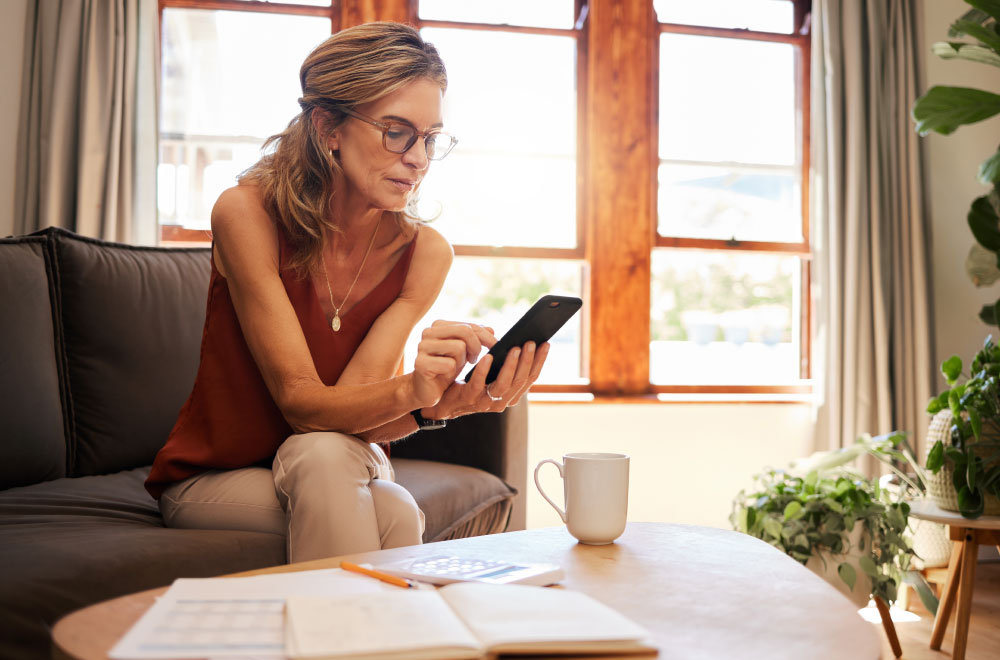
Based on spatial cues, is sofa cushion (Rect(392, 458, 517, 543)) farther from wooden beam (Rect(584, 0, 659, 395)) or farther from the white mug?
wooden beam (Rect(584, 0, 659, 395))

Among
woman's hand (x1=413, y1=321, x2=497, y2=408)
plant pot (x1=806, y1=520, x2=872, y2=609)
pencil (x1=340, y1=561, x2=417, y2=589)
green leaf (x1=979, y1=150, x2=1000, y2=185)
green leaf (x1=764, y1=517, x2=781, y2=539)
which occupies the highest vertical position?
green leaf (x1=979, y1=150, x2=1000, y2=185)

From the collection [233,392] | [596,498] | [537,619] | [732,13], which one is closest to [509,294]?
[732,13]

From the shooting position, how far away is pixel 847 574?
6.41 ft

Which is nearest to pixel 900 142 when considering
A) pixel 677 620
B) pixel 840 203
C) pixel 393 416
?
pixel 840 203

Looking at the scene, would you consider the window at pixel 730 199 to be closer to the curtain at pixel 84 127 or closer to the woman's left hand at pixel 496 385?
the curtain at pixel 84 127

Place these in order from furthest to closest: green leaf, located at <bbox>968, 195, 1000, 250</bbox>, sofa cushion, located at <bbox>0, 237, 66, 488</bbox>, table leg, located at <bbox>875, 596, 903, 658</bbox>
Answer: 1. green leaf, located at <bbox>968, 195, 1000, 250</bbox>
2. table leg, located at <bbox>875, 596, 903, 658</bbox>
3. sofa cushion, located at <bbox>0, 237, 66, 488</bbox>

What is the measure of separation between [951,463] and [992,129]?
1.79 meters

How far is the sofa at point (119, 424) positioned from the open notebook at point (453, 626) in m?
0.63

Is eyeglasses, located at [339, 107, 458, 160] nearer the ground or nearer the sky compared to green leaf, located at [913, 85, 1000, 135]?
nearer the ground

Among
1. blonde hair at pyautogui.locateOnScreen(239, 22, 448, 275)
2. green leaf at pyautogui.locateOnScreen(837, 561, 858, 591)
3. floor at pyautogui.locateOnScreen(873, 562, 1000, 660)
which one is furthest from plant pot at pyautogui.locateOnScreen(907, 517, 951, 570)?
blonde hair at pyautogui.locateOnScreen(239, 22, 448, 275)

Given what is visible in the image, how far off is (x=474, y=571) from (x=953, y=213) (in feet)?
9.99

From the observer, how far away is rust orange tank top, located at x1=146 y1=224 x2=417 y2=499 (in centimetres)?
133

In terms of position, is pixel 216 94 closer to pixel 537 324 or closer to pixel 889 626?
pixel 537 324

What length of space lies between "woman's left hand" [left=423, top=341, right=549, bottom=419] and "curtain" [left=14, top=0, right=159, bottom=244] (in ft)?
6.08
